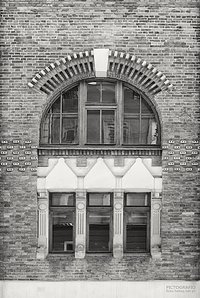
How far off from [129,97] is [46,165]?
2472 millimetres

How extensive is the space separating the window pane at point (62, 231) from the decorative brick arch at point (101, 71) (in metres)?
2.83

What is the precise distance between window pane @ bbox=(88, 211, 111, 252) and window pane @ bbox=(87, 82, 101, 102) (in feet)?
8.55

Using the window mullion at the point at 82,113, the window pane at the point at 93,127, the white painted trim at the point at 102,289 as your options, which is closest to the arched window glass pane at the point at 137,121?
the window pane at the point at 93,127

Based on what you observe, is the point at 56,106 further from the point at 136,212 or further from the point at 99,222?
the point at 136,212

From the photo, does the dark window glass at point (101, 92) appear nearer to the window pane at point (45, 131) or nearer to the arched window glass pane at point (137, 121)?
the arched window glass pane at point (137, 121)

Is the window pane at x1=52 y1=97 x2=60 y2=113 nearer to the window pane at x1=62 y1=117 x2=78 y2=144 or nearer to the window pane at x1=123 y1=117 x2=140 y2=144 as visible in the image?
the window pane at x1=62 y1=117 x2=78 y2=144

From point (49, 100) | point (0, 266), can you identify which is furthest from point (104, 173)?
point (0, 266)

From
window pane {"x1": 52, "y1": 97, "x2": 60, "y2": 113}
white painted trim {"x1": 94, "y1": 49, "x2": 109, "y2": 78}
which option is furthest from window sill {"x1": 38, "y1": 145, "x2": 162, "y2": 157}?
white painted trim {"x1": 94, "y1": 49, "x2": 109, "y2": 78}

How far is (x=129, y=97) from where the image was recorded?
12523 millimetres

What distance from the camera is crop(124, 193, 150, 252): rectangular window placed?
40.5 feet

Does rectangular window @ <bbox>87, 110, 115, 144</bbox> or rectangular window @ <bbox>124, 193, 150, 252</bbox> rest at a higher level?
rectangular window @ <bbox>87, 110, 115, 144</bbox>

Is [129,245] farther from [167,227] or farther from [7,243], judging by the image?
[7,243]

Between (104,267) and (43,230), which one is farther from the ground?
(43,230)

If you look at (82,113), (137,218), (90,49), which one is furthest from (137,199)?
(90,49)
